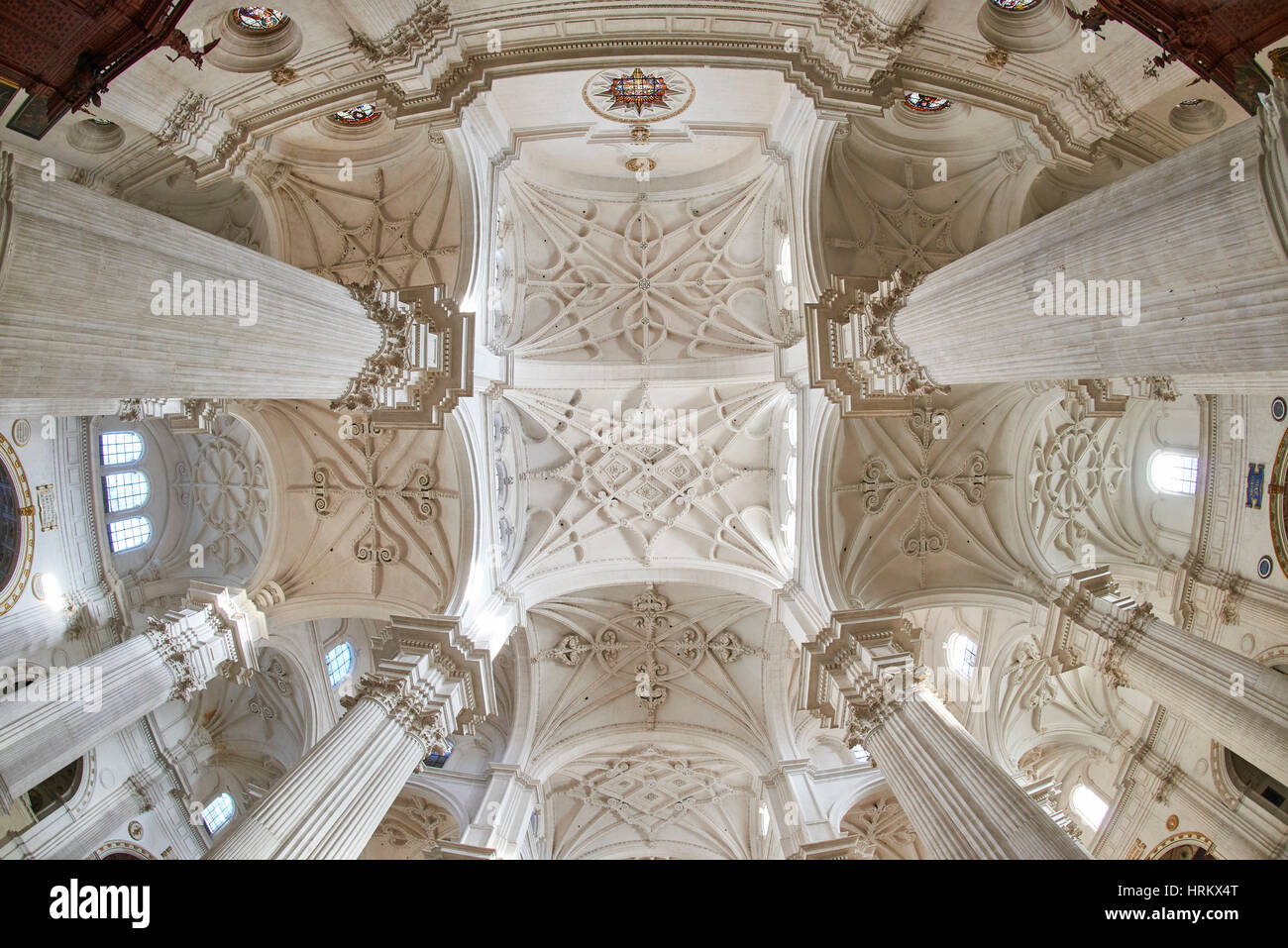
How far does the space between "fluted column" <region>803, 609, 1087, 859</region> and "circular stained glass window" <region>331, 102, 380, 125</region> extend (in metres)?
15.4

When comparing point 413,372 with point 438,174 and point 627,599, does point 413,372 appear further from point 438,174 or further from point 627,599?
point 627,599

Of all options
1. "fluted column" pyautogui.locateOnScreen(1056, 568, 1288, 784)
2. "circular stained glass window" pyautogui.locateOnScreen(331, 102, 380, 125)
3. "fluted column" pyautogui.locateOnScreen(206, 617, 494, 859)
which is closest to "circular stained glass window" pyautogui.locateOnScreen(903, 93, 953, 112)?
"fluted column" pyautogui.locateOnScreen(1056, 568, 1288, 784)

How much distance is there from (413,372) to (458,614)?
5.73 meters

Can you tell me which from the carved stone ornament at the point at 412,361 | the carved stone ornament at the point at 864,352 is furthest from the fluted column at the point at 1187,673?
the carved stone ornament at the point at 412,361

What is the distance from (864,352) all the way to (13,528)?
19.1 m

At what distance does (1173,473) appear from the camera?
17.4 metres

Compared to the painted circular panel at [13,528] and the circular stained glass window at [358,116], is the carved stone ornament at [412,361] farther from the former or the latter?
the painted circular panel at [13,528]

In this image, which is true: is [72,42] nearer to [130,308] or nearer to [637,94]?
[130,308]

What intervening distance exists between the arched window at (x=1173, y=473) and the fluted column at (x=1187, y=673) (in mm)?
6061

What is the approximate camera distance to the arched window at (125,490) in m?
18.0

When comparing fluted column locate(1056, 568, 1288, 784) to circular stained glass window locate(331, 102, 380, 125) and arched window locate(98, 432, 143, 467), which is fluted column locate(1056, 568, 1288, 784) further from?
arched window locate(98, 432, 143, 467)

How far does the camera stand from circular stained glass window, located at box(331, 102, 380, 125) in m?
15.4

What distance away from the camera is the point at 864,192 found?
1669cm
